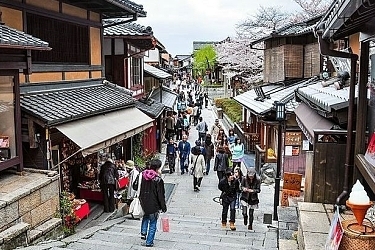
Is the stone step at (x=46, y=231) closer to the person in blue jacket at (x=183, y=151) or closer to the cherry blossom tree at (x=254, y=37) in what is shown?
the person in blue jacket at (x=183, y=151)

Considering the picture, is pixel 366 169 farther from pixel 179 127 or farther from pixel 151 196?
pixel 179 127

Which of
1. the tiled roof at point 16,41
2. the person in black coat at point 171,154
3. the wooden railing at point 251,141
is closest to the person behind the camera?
the tiled roof at point 16,41

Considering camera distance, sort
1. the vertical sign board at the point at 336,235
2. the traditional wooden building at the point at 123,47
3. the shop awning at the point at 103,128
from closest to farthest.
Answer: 1. the vertical sign board at the point at 336,235
2. the shop awning at the point at 103,128
3. the traditional wooden building at the point at 123,47

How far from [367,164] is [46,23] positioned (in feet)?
28.8

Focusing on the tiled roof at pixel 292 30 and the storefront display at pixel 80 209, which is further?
the tiled roof at pixel 292 30

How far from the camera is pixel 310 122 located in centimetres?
840

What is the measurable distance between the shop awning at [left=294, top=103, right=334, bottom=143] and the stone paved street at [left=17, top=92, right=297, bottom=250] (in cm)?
259

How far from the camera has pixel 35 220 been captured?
320 inches

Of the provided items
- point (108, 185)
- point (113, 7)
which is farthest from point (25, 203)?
point (113, 7)

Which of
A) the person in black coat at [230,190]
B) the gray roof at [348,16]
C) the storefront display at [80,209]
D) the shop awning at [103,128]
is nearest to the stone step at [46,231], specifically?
the storefront display at [80,209]

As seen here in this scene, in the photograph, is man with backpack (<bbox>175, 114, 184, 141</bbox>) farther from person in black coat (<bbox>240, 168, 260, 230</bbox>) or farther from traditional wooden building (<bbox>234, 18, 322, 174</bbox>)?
person in black coat (<bbox>240, 168, 260, 230</bbox>)

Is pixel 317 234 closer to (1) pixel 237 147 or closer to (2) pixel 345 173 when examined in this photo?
(2) pixel 345 173

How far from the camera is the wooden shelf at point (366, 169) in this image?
15.3 ft

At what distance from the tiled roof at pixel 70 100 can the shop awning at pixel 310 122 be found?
508 cm
